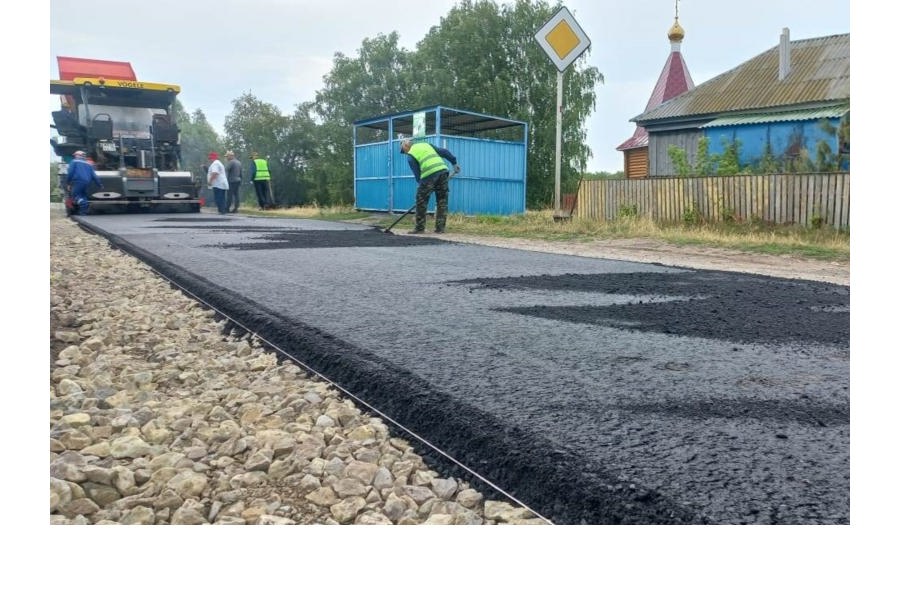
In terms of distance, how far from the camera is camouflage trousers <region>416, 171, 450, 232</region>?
10367 mm

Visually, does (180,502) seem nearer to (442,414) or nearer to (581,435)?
(442,414)

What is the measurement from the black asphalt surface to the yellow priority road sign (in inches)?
278

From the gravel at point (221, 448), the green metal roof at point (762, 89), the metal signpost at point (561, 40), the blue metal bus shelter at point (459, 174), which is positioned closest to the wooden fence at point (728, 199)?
the green metal roof at point (762, 89)

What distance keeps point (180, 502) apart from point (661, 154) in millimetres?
19609

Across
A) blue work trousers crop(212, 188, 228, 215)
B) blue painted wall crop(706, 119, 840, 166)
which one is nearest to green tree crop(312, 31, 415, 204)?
blue work trousers crop(212, 188, 228, 215)

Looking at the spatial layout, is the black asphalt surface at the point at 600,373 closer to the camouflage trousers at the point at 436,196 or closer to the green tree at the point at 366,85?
the camouflage trousers at the point at 436,196

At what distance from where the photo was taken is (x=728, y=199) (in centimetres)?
1023

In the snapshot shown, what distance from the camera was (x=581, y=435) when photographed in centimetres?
192

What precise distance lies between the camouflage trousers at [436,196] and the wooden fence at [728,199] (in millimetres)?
3015

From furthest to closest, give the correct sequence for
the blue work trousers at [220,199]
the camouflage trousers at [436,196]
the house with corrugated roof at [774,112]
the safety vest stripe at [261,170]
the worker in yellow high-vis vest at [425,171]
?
the safety vest stripe at [261,170] < the blue work trousers at [220,199] < the camouflage trousers at [436,196] < the worker in yellow high-vis vest at [425,171] < the house with corrugated roof at [774,112]

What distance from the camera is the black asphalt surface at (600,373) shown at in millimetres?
1619

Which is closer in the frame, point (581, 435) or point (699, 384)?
point (581, 435)

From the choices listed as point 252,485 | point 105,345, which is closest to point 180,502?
point 252,485

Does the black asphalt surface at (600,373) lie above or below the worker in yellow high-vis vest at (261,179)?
below
